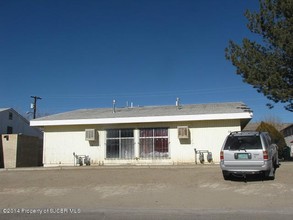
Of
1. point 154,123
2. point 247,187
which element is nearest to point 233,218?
point 247,187

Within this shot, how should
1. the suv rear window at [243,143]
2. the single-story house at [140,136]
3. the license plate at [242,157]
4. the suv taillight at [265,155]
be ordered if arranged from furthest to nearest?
1. the single-story house at [140,136]
2. the suv rear window at [243,143]
3. the license plate at [242,157]
4. the suv taillight at [265,155]

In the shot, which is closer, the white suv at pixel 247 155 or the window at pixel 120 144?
the white suv at pixel 247 155

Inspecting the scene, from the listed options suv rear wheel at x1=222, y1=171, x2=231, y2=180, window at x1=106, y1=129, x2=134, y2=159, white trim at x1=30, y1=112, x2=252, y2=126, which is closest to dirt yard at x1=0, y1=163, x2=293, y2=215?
suv rear wheel at x1=222, y1=171, x2=231, y2=180

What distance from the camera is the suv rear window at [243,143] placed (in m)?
12.5

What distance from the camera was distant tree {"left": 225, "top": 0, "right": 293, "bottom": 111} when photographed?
1642 centimetres

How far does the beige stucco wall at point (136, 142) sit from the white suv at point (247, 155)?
6.26 m

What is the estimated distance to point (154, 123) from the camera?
20.1m

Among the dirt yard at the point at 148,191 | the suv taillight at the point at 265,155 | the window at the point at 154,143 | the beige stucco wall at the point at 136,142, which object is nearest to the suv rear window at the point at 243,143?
the suv taillight at the point at 265,155

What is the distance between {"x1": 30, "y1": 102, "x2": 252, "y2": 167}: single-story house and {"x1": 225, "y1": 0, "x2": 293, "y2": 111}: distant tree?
200 centimetres

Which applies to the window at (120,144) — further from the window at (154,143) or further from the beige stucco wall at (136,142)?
the window at (154,143)

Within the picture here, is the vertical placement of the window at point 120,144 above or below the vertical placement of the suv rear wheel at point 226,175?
above

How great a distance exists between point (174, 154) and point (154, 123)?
1.98m

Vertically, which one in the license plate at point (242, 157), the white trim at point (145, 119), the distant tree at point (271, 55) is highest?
the distant tree at point (271, 55)

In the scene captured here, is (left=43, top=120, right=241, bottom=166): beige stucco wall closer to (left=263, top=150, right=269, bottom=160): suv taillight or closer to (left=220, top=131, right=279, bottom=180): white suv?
(left=220, top=131, right=279, bottom=180): white suv
